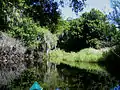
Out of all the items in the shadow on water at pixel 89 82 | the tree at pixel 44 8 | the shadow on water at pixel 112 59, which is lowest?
the shadow on water at pixel 89 82

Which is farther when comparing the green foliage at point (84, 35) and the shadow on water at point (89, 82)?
the green foliage at point (84, 35)

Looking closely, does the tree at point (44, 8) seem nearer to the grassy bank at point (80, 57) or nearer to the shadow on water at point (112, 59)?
the shadow on water at point (112, 59)

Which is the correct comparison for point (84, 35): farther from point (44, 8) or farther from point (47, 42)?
point (44, 8)

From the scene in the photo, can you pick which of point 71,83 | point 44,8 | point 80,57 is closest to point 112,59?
point 80,57

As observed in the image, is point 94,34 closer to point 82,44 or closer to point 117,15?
point 82,44

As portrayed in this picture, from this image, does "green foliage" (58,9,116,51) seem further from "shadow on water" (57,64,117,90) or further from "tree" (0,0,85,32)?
"tree" (0,0,85,32)

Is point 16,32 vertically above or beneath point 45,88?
above

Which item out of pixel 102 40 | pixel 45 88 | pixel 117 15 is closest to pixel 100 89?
pixel 45 88

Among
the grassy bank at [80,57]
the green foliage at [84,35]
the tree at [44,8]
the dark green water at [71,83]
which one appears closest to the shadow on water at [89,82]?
the dark green water at [71,83]

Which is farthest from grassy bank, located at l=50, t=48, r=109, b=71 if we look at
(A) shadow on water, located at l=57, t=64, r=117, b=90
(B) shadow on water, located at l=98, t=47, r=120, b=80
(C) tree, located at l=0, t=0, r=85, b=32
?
(C) tree, located at l=0, t=0, r=85, b=32

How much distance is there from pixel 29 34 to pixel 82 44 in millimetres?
25945

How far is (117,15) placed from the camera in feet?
115

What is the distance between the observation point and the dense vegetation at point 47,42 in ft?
29.8

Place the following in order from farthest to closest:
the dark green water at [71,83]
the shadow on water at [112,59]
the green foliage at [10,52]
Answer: the shadow on water at [112,59]
the green foliage at [10,52]
the dark green water at [71,83]
